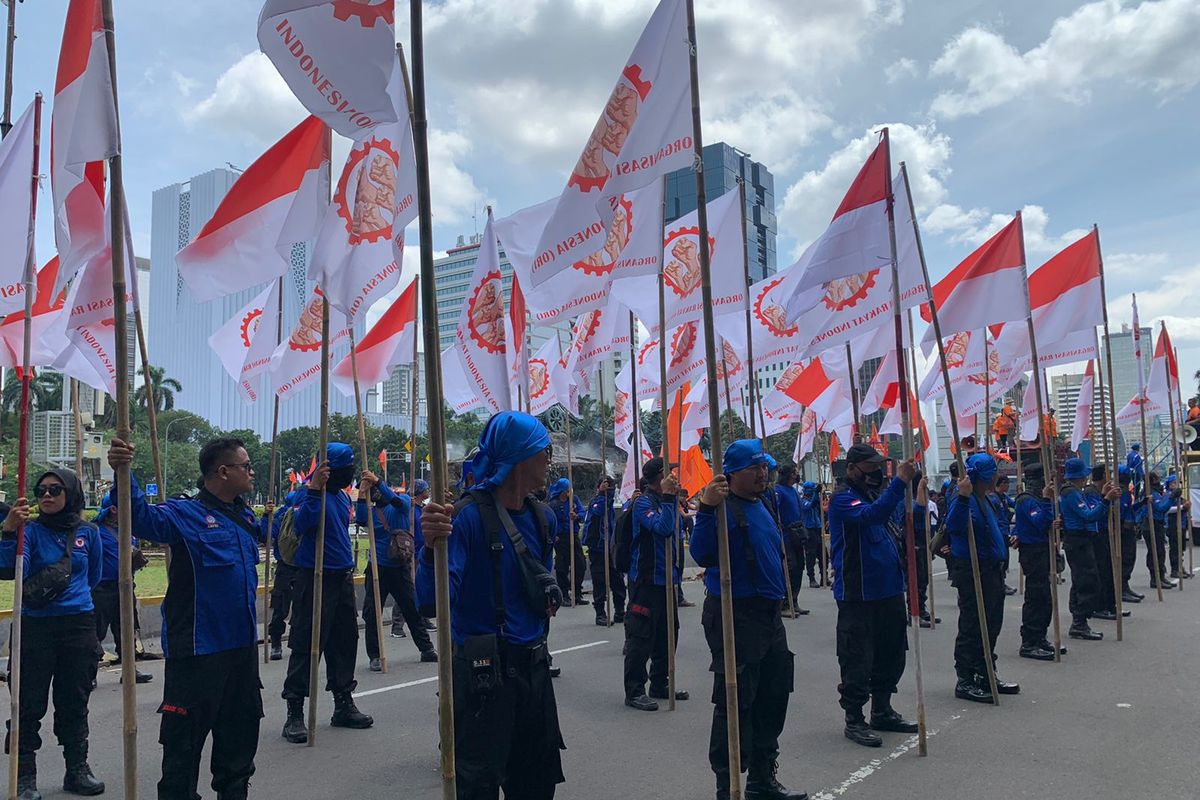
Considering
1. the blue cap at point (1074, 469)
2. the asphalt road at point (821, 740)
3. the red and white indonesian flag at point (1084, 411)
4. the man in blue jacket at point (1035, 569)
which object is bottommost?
the asphalt road at point (821, 740)

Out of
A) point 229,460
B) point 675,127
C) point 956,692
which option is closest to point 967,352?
point 956,692

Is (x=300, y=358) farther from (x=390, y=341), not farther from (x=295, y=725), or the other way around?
(x=295, y=725)

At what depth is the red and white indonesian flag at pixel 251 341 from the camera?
957 cm

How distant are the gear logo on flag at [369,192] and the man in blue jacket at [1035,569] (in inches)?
274

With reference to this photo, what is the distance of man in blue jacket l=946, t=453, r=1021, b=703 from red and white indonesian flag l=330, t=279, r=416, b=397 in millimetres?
6391

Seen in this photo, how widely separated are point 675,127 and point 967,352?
10000mm

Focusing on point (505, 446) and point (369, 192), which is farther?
point (369, 192)

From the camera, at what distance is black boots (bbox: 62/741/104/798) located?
549 cm

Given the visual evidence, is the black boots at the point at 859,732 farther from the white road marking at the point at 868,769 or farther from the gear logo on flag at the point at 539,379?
the gear logo on flag at the point at 539,379

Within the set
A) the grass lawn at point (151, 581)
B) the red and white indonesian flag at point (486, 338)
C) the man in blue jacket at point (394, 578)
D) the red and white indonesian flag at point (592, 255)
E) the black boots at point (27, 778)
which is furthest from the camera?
the grass lawn at point (151, 581)

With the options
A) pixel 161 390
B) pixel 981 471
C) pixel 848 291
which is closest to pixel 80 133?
pixel 848 291

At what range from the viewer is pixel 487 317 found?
8.45 m

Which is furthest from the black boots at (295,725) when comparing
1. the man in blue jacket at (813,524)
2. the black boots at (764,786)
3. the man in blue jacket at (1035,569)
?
the man in blue jacket at (813,524)

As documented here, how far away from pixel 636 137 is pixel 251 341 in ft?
21.7
